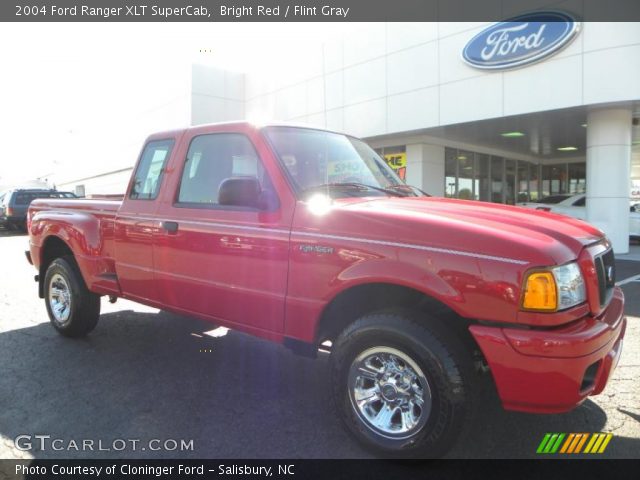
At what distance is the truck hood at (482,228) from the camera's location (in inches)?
96.7

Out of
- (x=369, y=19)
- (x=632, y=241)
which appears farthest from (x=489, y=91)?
(x=632, y=241)

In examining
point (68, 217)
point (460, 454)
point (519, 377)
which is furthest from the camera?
point (68, 217)

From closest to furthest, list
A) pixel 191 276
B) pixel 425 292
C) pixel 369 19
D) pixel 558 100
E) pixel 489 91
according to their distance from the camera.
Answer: pixel 425 292, pixel 191 276, pixel 558 100, pixel 489 91, pixel 369 19

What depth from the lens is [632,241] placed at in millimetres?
16375

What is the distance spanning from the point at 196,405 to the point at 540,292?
248 cm

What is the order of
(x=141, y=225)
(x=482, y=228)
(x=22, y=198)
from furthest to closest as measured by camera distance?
(x=22, y=198), (x=141, y=225), (x=482, y=228)

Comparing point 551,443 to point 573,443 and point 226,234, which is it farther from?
point 226,234

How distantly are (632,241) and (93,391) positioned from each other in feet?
57.8

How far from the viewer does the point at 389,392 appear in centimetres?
281

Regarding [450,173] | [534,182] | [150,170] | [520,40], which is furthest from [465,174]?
[150,170]

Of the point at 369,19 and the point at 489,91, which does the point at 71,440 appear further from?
the point at 369,19

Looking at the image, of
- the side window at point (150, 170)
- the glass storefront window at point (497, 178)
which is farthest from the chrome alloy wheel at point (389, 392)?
the glass storefront window at point (497, 178)

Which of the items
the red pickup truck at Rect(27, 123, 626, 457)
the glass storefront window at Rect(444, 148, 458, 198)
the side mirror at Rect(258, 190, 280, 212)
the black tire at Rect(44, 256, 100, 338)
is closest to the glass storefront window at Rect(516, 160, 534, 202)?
the glass storefront window at Rect(444, 148, 458, 198)

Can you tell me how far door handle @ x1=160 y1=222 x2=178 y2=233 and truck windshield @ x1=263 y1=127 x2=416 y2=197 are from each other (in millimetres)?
1052
